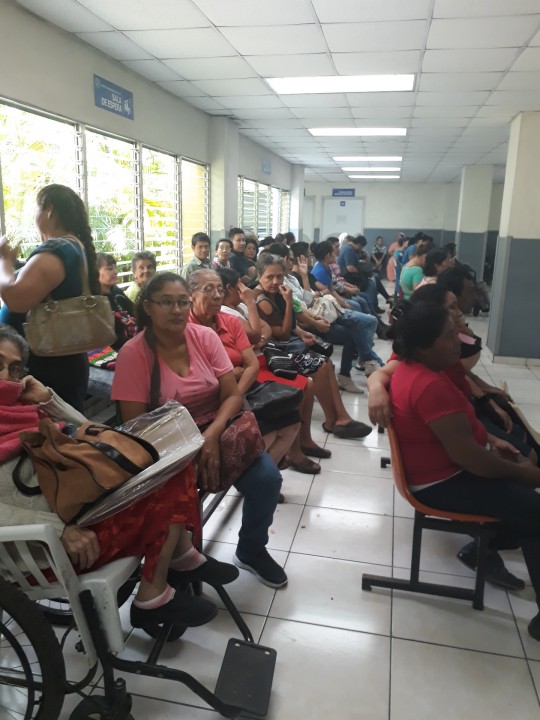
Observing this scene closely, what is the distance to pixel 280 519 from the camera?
2848mm

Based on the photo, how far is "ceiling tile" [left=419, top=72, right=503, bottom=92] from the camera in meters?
4.87

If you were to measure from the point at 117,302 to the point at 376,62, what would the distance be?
9.72ft

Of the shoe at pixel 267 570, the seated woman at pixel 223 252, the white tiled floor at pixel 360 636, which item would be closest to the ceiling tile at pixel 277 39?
the seated woman at pixel 223 252

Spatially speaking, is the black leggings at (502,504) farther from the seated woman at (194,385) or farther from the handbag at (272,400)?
the handbag at (272,400)

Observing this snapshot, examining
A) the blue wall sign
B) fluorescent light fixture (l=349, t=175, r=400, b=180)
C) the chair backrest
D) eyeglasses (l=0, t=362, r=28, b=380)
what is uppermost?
fluorescent light fixture (l=349, t=175, r=400, b=180)

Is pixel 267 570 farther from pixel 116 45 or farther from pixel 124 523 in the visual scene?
pixel 116 45

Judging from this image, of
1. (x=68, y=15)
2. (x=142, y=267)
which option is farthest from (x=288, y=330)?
(x=68, y=15)

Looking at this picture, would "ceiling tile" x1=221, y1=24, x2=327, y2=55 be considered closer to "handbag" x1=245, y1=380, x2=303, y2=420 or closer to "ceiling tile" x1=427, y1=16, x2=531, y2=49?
"ceiling tile" x1=427, y1=16, x2=531, y2=49

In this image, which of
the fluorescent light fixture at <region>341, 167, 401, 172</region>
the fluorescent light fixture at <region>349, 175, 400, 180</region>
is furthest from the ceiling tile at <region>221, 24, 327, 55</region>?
the fluorescent light fixture at <region>349, 175, 400, 180</region>

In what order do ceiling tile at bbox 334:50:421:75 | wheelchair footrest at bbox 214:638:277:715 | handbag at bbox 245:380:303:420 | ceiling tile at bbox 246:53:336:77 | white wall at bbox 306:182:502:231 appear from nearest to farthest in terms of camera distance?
wheelchair footrest at bbox 214:638:277:715
handbag at bbox 245:380:303:420
ceiling tile at bbox 334:50:421:75
ceiling tile at bbox 246:53:336:77
white wall at bbox 306:182:502:231

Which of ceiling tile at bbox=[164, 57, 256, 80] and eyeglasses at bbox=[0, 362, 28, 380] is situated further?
ceiling tile at bbox=[164, 57, 256, 80]

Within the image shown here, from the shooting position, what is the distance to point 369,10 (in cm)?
346

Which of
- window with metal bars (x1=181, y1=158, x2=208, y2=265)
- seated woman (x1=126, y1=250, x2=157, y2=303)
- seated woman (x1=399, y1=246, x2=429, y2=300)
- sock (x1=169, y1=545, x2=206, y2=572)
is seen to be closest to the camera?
sock (x1=169, y1=545, x2=206, y2=572)

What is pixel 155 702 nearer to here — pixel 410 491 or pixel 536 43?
pixel 410 491
